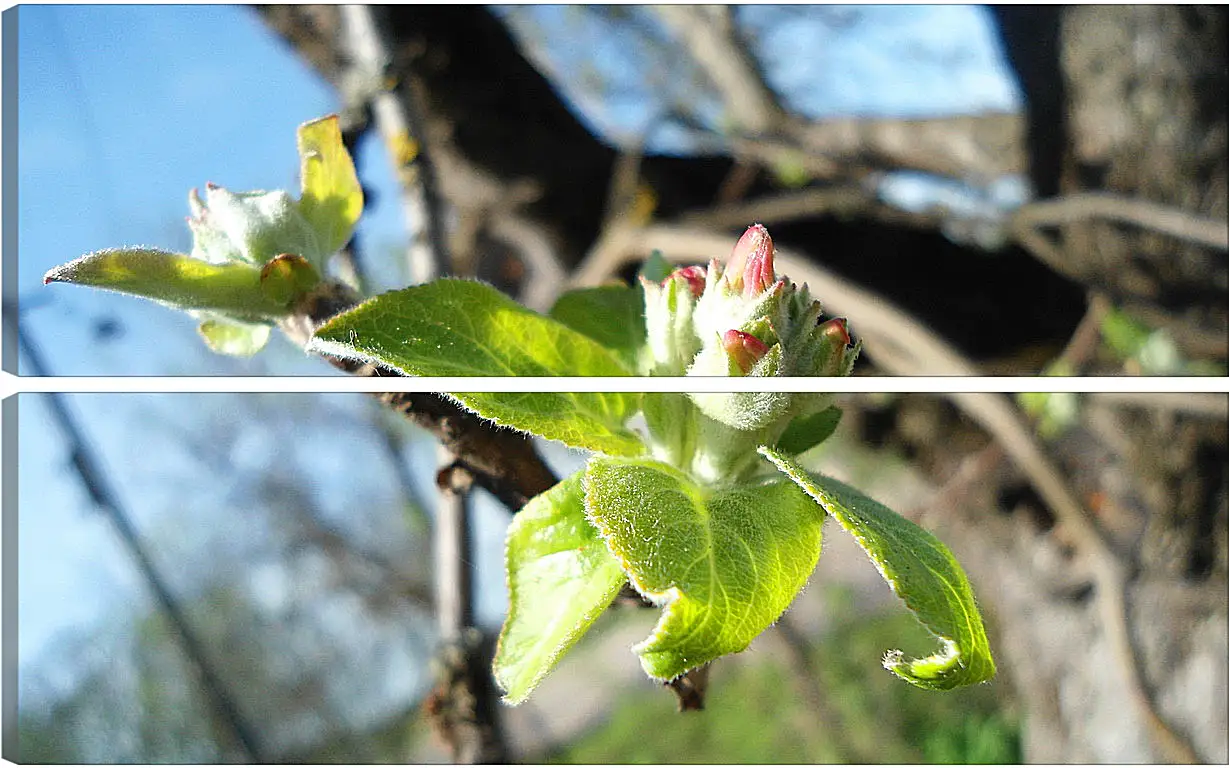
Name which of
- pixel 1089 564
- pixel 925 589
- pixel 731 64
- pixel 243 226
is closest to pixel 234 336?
pixel 243 226

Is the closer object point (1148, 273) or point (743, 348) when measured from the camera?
point (743, 348)

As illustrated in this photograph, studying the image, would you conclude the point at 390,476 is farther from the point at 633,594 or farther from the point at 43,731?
the point at 633,594

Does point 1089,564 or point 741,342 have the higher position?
point 741,342

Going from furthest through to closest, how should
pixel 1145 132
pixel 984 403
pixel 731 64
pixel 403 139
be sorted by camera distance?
pixel 731 64 → pixel 1145 132 → pixel 984 403 → pixel 403 139

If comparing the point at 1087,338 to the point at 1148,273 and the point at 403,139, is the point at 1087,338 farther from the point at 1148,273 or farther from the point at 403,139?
the point at 403,139

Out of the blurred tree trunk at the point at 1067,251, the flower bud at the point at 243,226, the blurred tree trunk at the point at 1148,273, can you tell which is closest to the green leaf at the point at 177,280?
the flower bud at the point at 243,226

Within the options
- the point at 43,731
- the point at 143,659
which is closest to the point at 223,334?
the point at 43,731
